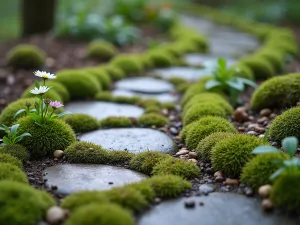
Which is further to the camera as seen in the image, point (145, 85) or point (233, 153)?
point (145, 85)

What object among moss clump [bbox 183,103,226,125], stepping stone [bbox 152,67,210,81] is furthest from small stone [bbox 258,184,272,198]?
stepping stone [bbox 152,67,210,81]

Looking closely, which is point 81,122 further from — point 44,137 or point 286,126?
point 286,126

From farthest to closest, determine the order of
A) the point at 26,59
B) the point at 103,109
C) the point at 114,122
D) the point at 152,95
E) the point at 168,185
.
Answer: the point at 26,59, the point at 152,95, the point at 103,109, the point at 114,122, the point at 168,185

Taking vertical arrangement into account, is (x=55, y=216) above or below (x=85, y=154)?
below

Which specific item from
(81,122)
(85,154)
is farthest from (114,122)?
(85,154)

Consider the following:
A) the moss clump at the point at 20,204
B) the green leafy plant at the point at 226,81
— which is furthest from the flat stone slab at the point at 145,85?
the moss clump at the point at 20,204

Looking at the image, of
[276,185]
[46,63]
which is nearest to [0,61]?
[46,63]

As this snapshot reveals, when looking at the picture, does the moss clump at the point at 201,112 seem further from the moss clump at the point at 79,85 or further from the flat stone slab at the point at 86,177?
the moss clump at the point at 79,85
